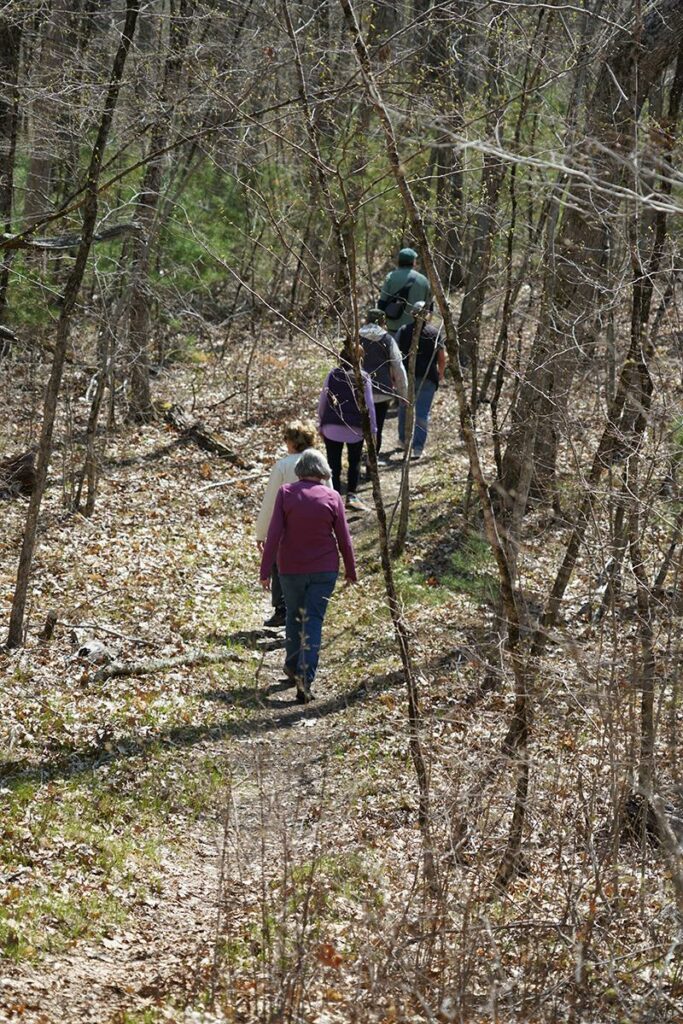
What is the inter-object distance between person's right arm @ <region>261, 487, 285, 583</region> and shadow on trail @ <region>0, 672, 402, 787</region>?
1006mm

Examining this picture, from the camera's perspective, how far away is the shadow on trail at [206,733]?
7.61m

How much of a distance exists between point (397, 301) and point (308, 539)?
661 cm

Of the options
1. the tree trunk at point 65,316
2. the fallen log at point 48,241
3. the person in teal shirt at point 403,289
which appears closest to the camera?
the fallen log at point 48,241

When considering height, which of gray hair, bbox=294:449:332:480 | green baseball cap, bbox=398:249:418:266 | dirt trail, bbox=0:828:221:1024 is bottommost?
dirt trail, bbox=0:828:221:1024

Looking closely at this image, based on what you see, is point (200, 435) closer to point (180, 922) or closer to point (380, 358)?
point (380, 358)

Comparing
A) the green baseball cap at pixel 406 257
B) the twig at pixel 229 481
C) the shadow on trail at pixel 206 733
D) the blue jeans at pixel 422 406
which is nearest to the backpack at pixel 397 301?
the green baseball cap at pixel 406 257

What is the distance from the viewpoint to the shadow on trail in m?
7.61

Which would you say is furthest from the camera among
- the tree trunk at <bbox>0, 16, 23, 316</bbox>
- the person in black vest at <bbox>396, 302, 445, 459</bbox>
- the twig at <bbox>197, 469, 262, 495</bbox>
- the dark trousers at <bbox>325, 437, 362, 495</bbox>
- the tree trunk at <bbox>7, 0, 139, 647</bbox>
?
the twig at <bbox>197, 469, 262, 495</bbox>

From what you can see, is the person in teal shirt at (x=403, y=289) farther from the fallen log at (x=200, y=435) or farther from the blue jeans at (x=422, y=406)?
the fallen log at (x=200, y=435)

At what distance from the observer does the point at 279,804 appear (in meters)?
5.80

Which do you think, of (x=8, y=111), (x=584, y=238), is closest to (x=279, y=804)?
(x=584, y=238)

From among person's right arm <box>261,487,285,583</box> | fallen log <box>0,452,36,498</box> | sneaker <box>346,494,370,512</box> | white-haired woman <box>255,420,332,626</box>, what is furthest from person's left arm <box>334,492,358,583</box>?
fallen log <box>0,452,36,498</box>

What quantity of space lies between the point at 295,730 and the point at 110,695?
142 centimetres

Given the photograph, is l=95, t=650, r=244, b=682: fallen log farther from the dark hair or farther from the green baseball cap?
the green baseball cap
